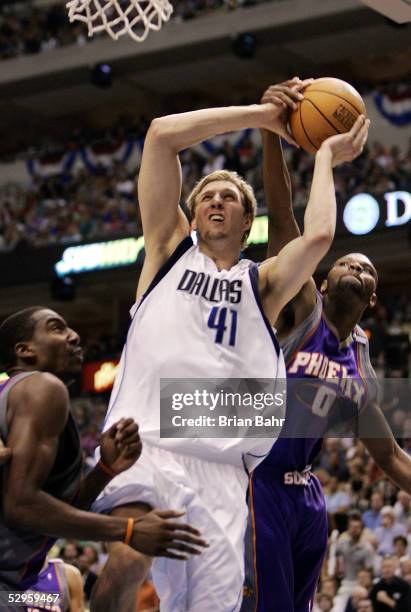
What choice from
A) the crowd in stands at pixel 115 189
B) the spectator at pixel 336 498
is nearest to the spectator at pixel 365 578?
the spectator at pixel 336 498

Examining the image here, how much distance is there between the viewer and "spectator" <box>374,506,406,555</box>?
956 cm

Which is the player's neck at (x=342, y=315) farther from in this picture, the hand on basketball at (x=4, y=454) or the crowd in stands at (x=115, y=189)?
the crowd in stands at (x=115, y=189)

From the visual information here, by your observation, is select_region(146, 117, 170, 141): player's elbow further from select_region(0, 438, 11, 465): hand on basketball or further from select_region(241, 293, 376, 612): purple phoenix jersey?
select_region(0, 438, 11, 465): hand on basketball

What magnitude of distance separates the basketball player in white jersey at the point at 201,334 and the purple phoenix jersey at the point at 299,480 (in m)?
0.63

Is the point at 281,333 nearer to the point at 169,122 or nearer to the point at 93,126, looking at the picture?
the point at 169,122

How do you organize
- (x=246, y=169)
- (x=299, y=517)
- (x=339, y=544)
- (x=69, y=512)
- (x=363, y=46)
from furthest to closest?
(x=363, y=46), (x=246, y=169), (x=339, y=544), (x=299, y=517), (x=69, y=512)

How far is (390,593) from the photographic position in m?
8.32

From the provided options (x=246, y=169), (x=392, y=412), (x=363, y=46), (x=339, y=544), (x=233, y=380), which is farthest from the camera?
(x=363, y=46)

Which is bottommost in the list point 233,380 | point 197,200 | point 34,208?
point 233,380

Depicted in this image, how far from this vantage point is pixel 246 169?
63.6ft

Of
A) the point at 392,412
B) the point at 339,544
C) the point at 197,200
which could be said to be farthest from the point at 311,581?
the point at 392,412

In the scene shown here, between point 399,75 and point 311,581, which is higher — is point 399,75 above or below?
above

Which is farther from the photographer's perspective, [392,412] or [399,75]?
[399,75]

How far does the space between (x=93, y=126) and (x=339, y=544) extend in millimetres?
17037
